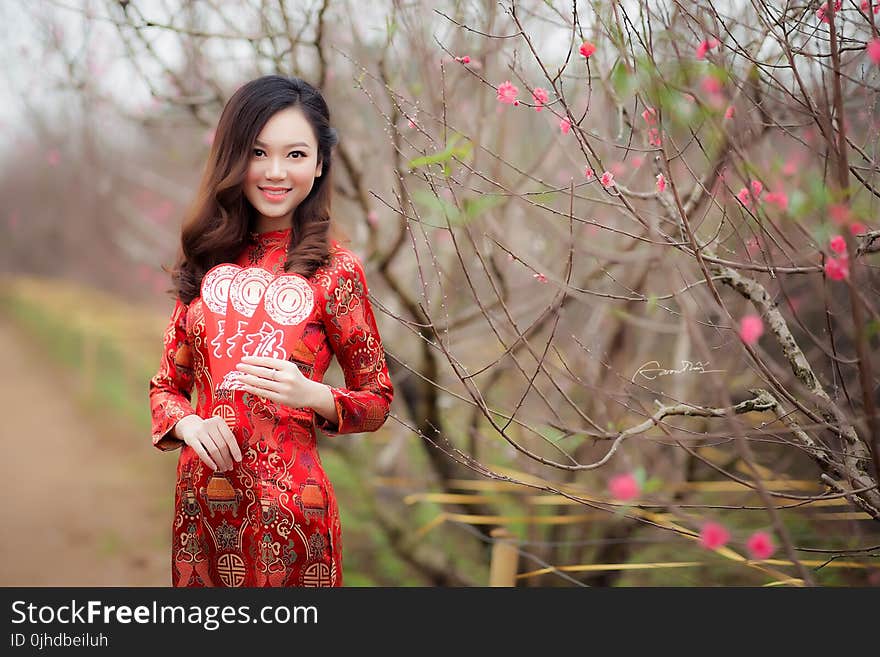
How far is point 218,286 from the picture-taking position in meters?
1.62

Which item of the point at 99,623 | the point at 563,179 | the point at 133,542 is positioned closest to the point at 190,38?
the point at 563,179

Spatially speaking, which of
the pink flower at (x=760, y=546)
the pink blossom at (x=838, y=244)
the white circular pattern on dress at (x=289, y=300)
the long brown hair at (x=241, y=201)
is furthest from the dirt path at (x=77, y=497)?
the pink blossom at (x=838, y=244)

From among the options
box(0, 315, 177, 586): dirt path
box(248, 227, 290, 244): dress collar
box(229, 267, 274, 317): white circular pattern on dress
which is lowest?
box(229, 267, 274, 317): white circular pattern on dress

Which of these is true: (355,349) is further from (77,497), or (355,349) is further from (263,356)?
(77,497)

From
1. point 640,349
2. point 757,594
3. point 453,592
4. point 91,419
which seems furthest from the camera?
point 91,419

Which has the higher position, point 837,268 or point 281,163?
A: point 281,163

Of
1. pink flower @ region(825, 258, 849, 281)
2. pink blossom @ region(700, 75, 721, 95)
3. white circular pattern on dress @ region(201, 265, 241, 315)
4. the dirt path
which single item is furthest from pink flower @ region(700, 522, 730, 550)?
the dirt path

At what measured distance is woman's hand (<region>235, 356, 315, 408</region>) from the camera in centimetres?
147

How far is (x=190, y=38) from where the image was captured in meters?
3.09

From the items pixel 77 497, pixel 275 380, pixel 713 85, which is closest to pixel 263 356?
pixel 275 380

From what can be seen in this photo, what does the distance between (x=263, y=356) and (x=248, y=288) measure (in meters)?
0.14

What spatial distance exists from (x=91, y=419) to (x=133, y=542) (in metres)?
3.21

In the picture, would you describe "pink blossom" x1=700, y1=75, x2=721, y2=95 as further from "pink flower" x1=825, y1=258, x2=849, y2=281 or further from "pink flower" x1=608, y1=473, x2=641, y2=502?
"pink flower" x1=608, y1=473, x2=641, y2=502

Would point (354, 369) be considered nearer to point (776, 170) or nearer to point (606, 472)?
point (776, 170)
